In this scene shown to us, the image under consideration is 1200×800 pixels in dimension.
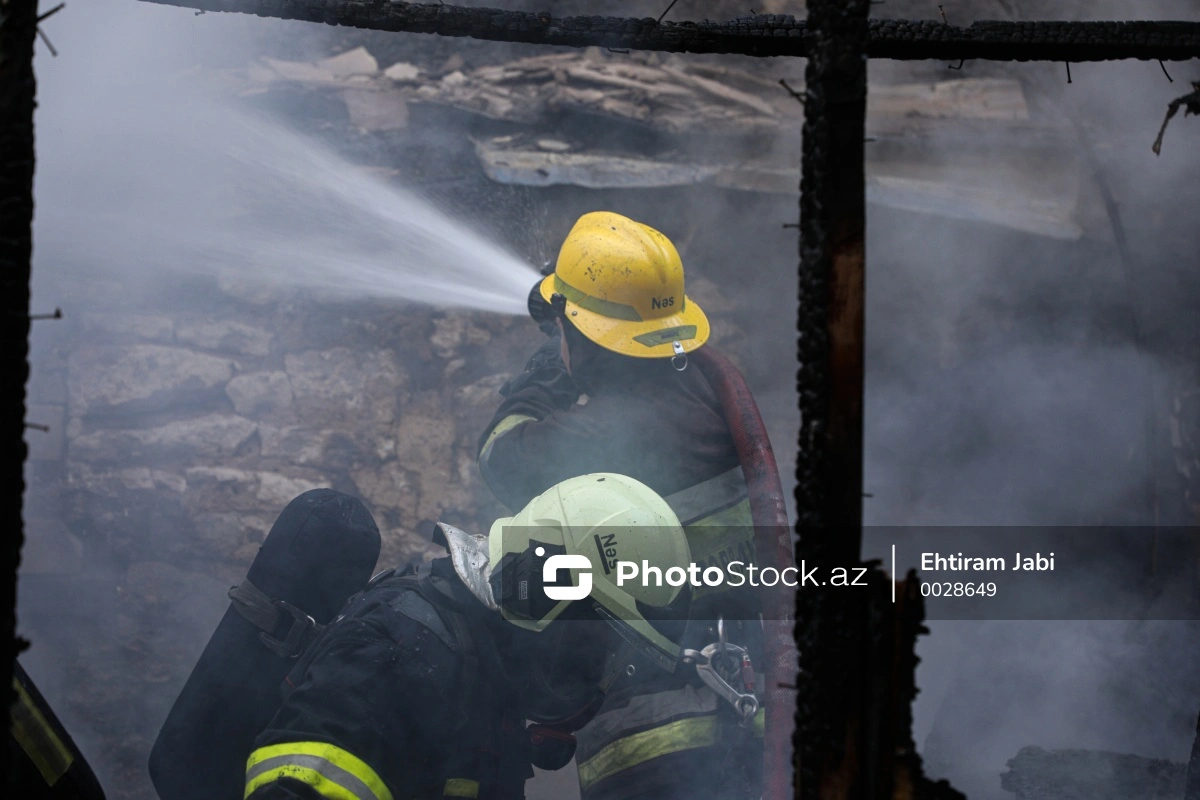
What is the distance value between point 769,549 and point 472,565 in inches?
45.4

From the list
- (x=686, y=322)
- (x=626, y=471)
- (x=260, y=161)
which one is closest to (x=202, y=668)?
(x=626, y=471)

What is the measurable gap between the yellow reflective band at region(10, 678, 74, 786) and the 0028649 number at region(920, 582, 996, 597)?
250 inches

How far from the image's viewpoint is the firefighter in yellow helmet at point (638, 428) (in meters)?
3.39

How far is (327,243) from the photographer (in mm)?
7332

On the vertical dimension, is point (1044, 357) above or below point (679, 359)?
below

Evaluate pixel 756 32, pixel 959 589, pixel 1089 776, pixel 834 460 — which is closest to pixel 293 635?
pixel 834 460

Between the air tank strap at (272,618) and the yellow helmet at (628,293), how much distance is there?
1720 millimetres

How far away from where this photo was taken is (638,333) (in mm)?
4223

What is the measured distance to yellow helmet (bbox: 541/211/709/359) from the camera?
422 cm

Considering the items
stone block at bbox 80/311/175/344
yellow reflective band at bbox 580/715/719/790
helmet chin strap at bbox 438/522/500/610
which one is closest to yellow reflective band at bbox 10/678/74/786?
helmet chin strap at bbox 438/522/500/610

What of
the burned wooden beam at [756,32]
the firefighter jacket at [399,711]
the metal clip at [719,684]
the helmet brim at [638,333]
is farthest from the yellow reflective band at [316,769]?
the helmet brim at [638,333]

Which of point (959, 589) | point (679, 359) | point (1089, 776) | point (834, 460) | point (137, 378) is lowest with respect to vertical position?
point (959, 589)

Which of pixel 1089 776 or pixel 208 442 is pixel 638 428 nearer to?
pixel 1089 776

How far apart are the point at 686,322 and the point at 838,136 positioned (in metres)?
2.64
